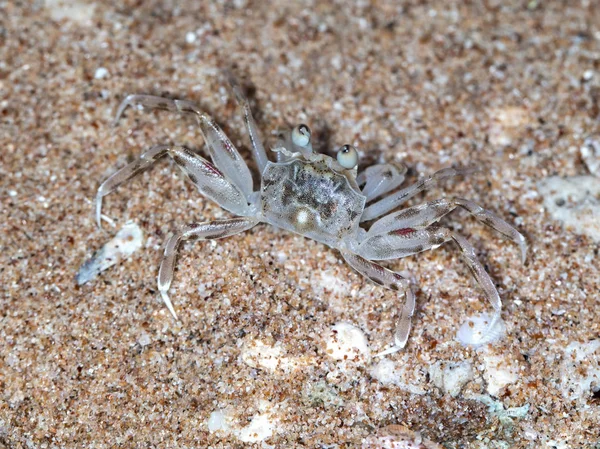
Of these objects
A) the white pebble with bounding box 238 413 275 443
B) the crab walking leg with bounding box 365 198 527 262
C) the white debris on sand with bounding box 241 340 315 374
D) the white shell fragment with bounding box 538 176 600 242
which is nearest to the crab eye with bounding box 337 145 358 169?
the crab walking leg with bounding box 365 198 527 262

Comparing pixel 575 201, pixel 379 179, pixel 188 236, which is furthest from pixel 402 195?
pixel 188 236

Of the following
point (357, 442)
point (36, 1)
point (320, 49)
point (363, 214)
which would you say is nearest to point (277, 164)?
point (363, 214)

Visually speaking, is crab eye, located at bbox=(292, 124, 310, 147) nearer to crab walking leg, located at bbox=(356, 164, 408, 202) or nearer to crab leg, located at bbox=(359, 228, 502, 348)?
crab walking leg, located at bbox=(356, 164, 408, 202)

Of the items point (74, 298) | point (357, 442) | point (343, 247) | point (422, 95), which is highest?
point (422, 95)

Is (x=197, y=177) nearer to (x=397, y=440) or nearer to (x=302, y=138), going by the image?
(x=302, y=138)

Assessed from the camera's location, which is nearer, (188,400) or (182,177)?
(188,400)

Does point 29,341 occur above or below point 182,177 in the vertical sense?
below

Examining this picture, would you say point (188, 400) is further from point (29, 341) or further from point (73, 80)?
point (73, 80)
